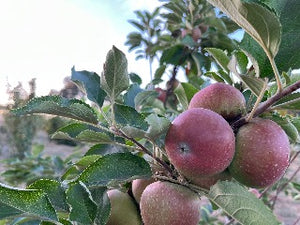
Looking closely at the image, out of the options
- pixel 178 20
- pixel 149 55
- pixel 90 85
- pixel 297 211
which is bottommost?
pixel 297 211

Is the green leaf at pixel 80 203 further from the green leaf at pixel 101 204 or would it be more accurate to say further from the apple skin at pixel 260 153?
the apple skin at pixel 260 153

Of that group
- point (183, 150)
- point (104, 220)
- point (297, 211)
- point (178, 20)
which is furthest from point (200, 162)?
point (297, 211)

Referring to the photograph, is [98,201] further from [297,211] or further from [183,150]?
[297,211]

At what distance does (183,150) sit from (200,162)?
37mm

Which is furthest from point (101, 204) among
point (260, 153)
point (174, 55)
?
point (174, 55)

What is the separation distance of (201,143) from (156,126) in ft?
0.28

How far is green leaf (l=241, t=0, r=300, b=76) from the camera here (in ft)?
2.09

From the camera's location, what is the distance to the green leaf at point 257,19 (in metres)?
0.53

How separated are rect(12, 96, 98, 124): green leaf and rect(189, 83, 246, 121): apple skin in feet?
0.73

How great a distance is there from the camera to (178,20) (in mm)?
2379

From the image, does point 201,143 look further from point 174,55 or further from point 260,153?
point 174,55

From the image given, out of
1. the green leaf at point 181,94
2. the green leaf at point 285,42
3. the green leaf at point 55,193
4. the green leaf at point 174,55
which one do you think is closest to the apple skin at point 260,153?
the green leaf at point 285,42

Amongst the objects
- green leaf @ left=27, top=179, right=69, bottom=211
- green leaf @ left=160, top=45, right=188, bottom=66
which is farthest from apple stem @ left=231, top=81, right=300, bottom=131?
green leaf @ left=160, top=45, right=188, bottom=66

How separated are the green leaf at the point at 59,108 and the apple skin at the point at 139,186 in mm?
182
